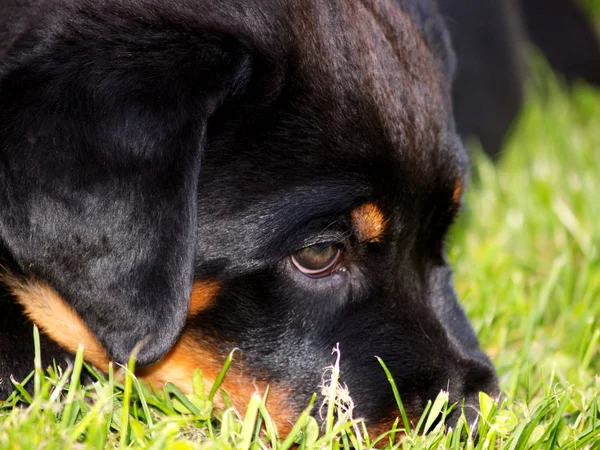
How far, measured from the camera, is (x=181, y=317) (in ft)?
6.63

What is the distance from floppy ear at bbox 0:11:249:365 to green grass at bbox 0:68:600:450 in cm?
20

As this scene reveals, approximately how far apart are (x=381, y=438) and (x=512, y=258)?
1.67m

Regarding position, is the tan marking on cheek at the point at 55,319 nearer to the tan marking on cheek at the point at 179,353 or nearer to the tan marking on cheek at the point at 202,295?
the tan marking on cheek at the point at 179,353

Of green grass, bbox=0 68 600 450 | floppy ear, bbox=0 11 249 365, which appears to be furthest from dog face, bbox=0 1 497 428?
green grass, bbox=0 68 600 450

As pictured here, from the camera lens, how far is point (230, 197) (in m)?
2.20

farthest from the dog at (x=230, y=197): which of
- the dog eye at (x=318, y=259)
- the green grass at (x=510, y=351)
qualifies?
the green grass at (x=510, y=351)

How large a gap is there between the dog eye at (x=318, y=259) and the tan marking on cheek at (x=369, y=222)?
76 millimetres

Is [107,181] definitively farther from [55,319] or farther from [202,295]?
[55,319]

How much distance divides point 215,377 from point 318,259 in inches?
16.0

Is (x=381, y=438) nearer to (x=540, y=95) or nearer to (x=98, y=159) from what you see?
(x=98, y=159)

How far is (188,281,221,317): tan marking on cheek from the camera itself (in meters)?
2.21

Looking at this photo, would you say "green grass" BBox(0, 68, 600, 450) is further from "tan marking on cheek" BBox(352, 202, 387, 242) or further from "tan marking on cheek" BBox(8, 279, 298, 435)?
"tan marking on cheek" BBox(352, 202, 387, 242)

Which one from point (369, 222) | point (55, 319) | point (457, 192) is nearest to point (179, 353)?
point (55, 319)

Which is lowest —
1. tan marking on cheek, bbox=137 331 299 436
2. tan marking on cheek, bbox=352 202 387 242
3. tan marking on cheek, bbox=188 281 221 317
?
tan marking on cheek, bbox=137 331 299 436
